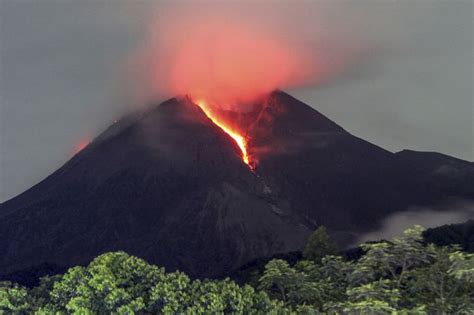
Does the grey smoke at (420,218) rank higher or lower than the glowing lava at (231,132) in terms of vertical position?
lower

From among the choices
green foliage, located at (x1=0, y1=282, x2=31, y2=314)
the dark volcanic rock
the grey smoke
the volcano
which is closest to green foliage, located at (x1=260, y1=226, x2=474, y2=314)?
green foliage, located at (x1=0, y1=282, x2=31, y2=314)

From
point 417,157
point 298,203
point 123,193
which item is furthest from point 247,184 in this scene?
point 417,157

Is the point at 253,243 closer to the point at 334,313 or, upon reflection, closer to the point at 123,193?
the point at 123,193

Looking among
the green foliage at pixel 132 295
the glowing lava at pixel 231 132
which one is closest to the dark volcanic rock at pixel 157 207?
the glowing lava at pixel 231 132

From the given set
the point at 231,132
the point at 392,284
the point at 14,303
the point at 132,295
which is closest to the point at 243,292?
the point at 132,295

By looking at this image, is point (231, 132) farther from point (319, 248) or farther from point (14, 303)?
point (14, 303)

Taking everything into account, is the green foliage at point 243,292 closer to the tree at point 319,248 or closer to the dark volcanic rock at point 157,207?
the tree at point 319,248
